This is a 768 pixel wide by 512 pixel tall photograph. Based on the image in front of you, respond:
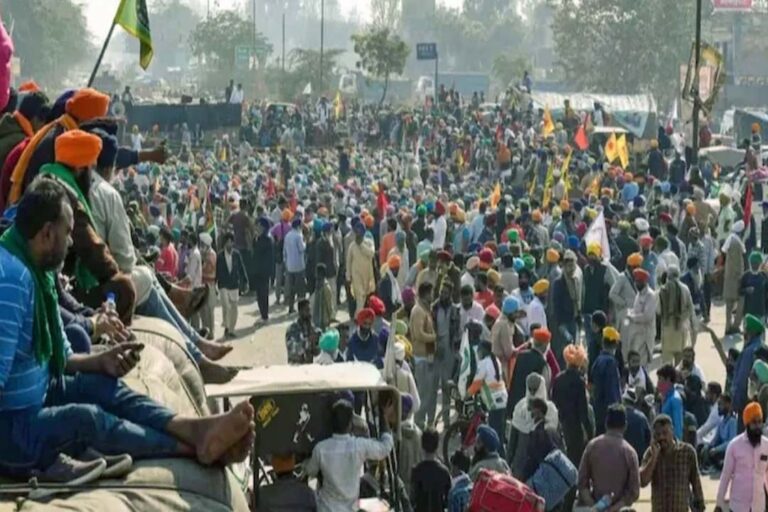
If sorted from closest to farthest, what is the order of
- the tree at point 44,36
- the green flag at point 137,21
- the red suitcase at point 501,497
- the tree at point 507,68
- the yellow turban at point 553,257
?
1. the red suitcase at point 501,497
2. the green flag at point 137,21
3. the yellow turban at point 553,257
4. the tree at point 44,36
5. the tree at point 507,68

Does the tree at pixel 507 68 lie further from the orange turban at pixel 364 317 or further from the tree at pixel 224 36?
the orange turban at pixel 364 317

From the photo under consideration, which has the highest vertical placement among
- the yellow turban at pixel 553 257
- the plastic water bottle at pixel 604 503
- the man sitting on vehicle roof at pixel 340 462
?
the man sitting on vehicle roof at pixel 340 462

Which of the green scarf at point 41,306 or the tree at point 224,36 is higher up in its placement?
the green scarf at point 41,306

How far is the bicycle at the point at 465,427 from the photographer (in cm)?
1191

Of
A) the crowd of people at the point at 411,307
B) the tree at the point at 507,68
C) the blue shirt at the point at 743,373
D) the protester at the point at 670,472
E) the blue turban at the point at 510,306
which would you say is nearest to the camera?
the crowd of people at the point at 411,307

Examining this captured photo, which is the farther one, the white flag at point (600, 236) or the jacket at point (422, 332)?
the white flag at point (600, 236)

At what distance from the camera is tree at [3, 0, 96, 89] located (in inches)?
3701

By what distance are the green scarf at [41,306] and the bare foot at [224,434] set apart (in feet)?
1.72

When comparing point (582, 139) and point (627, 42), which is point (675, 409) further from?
point (627, 42)

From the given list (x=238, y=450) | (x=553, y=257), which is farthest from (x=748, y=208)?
(x=238, y=450)

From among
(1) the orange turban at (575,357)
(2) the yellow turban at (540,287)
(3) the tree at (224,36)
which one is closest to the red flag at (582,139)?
(2) the yellow turban at (540,287)

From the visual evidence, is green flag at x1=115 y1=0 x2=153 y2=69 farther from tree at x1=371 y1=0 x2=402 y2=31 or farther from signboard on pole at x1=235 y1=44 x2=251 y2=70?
tree at x1=371 y1=0 x2=402 y2=31

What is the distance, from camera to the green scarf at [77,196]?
251 inches

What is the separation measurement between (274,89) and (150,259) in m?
90.1
